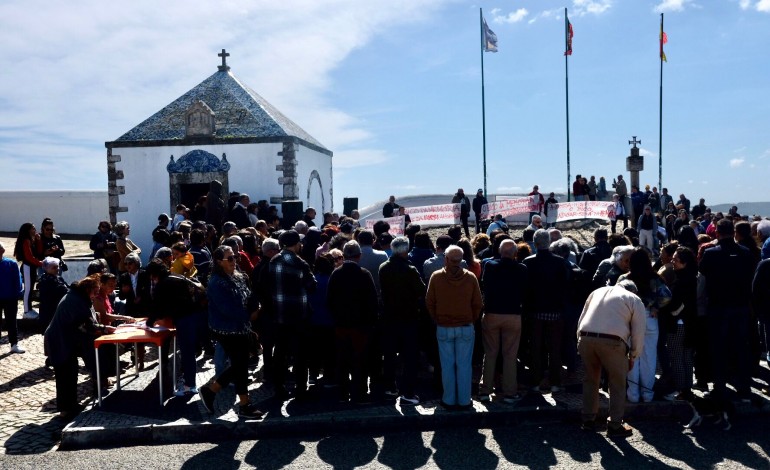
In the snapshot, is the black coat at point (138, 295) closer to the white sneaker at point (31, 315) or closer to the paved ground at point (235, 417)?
the paved ground at point (235, 417)

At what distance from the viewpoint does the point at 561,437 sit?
6.35 metres

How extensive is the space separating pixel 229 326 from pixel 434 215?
1622cm

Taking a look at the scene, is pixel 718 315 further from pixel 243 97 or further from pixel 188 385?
pixel 243 97

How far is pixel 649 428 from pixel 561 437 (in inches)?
39.1

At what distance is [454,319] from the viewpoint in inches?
271

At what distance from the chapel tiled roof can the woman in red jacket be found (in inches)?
320

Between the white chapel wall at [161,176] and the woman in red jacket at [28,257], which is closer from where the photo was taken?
the woman in red jacket at [28,257]

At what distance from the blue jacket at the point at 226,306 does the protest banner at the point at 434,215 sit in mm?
15744

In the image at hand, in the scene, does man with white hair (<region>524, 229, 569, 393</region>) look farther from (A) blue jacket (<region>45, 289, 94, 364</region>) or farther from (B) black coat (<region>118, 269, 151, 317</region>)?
(A) blue jacket (<region>45, 289, 94, 364</region>)

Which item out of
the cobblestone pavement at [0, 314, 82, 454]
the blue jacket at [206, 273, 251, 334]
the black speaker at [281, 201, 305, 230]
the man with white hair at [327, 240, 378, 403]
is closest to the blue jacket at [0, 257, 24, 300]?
the cobblestone pavement at [0, 314, 82, 454]

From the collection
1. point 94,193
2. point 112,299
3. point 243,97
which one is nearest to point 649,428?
point 112,299

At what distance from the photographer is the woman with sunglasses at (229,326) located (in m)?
6.70

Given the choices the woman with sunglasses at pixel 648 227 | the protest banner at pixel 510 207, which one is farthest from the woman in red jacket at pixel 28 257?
the protest banner at pixel 510 207

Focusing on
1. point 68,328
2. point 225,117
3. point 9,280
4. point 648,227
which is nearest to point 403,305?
point 68,328
